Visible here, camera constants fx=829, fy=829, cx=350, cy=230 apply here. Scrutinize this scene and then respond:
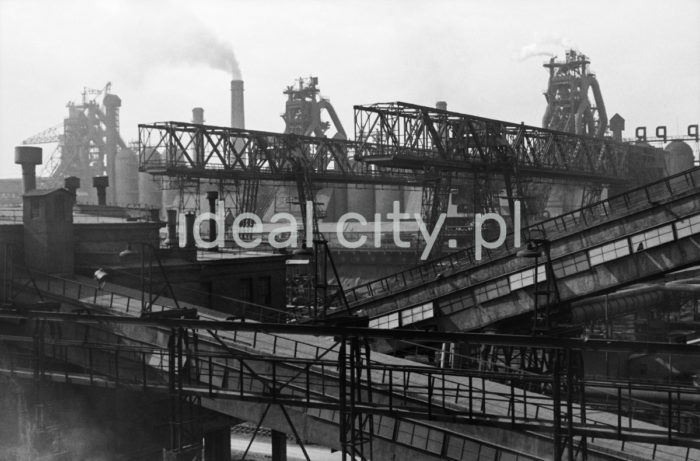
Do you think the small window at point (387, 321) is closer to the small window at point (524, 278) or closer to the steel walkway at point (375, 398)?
the small window at point (524, 278)

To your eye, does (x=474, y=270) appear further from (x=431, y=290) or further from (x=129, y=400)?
(x=129, y=400)

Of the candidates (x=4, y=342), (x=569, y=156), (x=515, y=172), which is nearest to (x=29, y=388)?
(x=4, y=342)

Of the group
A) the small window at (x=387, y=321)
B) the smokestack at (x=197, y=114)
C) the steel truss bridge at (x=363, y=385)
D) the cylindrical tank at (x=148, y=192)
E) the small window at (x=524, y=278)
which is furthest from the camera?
the smokestack at (x=197, y=114)

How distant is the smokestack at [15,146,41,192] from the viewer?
2719 centimetres

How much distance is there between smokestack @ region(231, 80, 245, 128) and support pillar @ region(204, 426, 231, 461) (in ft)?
203

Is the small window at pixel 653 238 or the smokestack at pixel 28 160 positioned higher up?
the smokestack at pixel 28 160

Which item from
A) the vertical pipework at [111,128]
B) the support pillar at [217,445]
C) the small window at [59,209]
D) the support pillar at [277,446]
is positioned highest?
the vertical pipework at [111,128]

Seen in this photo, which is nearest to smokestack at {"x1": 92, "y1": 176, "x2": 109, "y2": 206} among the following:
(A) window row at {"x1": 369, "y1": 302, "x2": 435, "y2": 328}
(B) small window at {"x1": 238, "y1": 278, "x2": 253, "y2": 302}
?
(B) small window at {"x1": 238, "y1": 278, "x2": 253, "y2": 302}

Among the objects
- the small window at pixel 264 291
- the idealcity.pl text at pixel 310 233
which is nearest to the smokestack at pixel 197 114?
the idealcity.pl text at pixel 310 233

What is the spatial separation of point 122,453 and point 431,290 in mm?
10227

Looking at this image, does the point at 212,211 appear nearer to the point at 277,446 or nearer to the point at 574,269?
the point at 277,446

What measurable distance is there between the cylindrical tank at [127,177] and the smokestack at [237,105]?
1600cm

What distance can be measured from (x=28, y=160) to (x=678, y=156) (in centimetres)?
5559

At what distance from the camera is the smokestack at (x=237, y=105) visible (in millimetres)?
82125
